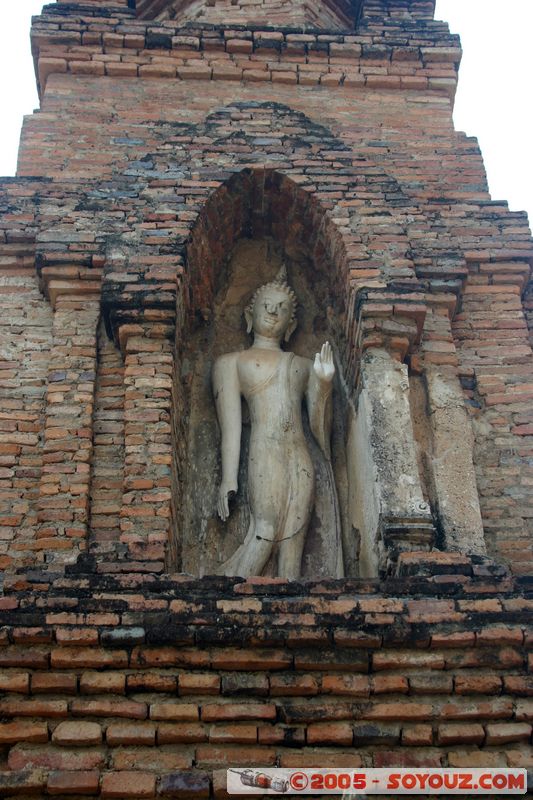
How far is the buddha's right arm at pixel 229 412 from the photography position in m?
7.38

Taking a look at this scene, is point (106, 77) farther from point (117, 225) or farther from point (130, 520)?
point (130, 520)

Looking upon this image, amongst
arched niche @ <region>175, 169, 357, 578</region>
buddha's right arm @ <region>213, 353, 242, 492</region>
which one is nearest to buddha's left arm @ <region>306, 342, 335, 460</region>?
arched niche @ <region>175, 169, 357, 578</region>

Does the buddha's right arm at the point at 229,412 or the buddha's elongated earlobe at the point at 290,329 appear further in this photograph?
the buddha's elongated earlobe at the point at 290,329

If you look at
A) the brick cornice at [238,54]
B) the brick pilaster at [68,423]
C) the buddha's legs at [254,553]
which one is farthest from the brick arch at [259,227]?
the buddha's legs at [254,553]

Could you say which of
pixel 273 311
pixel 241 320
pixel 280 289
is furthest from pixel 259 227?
pixel 273 311

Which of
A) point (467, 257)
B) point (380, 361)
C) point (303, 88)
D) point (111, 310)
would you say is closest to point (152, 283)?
point (111, 310)

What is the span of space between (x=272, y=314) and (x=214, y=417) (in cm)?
89

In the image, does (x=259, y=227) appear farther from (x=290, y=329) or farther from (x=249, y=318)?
(x=290, y=329)

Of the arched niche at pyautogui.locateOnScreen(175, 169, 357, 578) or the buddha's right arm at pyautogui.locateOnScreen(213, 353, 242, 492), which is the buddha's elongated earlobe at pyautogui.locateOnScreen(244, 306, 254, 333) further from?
the buddha's right arm at pyautogui.locateOnScreen(213, 353, 242, 492)

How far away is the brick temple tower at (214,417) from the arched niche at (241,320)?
0.02 metres

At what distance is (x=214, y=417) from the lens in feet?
25.9

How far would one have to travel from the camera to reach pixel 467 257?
26.7 ft

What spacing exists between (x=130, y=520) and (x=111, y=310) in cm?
156

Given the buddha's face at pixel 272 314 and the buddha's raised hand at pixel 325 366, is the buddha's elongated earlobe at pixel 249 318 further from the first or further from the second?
the buddha's raised hand at pixel 325 366
